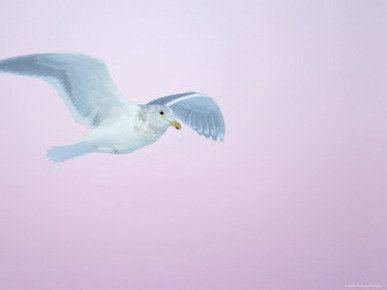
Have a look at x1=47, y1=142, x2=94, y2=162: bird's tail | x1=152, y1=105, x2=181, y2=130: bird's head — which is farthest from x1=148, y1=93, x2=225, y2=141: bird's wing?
x1=47, y1=142, x2=94, y2=162: bird's tail

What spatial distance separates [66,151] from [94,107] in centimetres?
16

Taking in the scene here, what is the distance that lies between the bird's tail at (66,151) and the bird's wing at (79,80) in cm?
10

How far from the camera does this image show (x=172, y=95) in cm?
174

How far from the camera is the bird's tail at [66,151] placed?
1405 mm

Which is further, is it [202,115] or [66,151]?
[202,115]

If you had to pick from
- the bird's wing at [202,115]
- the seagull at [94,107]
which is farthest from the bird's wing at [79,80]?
the bird's wing at [202,115]

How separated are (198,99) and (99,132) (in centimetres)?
45

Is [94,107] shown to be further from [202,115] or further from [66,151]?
[202,115]

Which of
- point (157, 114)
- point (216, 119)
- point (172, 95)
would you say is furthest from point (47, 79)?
point (216, 119)

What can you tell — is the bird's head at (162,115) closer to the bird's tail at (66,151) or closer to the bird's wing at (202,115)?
the bird's tail at (66,151)

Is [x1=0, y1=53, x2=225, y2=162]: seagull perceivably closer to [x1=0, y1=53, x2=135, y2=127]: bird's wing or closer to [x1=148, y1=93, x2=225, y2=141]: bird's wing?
[x1=0, y1=53, x2=135, y2=127]: bird's wing

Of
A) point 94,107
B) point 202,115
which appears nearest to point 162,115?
point 94,107

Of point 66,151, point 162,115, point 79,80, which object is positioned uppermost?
point 79,80

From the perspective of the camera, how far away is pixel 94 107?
1.49 meters
